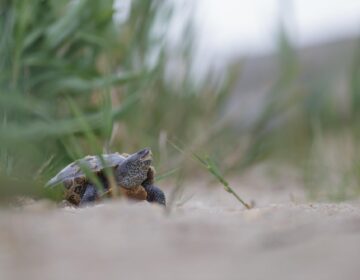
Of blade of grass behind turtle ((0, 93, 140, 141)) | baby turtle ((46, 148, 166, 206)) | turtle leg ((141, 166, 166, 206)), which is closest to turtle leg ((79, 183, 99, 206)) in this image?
baby turtle ((46, 148, 166, 206))

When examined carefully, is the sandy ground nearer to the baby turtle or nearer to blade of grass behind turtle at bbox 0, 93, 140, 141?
the baby turtle

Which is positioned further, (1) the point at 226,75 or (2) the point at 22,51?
(1) the point at 226,75

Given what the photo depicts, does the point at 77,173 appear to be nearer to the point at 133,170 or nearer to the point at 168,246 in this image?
the point at 133,170

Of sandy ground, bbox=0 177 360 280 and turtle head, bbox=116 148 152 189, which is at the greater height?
sandy ground, bbox=0 177 360 280

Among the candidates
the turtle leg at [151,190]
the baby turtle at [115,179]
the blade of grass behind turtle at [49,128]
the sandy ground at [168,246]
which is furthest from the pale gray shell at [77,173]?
the sandy ground at [168,246]

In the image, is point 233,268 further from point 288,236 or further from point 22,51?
point 22,51

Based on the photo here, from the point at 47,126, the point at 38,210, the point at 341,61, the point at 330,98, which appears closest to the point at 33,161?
the point at 47,126

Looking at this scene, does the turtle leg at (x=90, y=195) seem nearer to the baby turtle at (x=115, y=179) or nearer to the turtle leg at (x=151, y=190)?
the baby turtle at (x=115, y=179)
